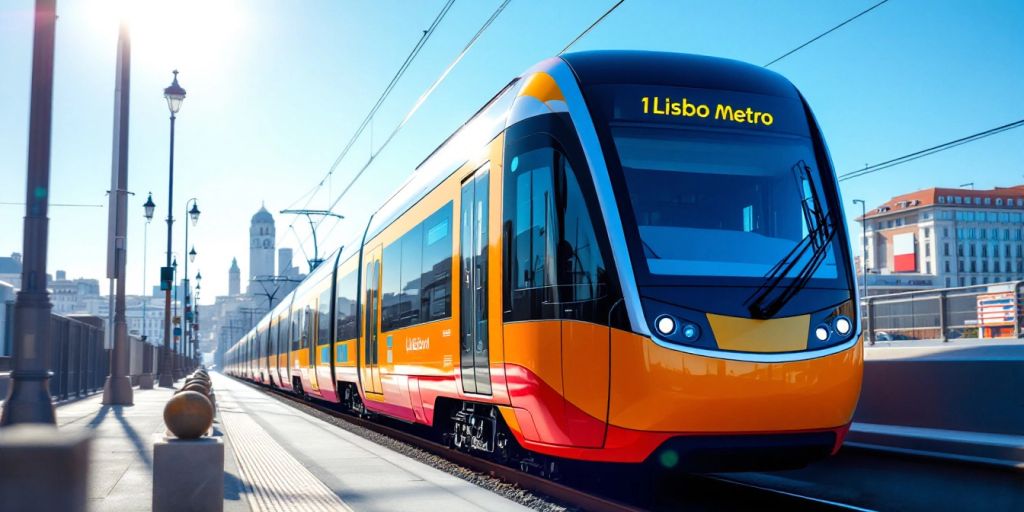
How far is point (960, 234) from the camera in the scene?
399 feet

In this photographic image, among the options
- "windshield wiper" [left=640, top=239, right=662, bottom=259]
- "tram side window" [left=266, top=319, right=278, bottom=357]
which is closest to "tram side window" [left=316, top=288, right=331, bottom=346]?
"tram side window" [left=266, top=319, right=278, bottom=357]

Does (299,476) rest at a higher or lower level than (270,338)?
lower

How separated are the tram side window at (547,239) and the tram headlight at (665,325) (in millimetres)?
481

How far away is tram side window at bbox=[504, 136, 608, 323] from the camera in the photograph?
735 centimetres

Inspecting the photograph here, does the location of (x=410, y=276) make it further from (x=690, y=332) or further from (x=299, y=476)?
(x=690, y=332)

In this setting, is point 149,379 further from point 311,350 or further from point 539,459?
point 539,459

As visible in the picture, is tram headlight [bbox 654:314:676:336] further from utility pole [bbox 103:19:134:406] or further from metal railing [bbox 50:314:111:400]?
metal railing [bbox 50:314:111:400]

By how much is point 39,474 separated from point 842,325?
6253 mm

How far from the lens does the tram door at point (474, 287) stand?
8.95 meters

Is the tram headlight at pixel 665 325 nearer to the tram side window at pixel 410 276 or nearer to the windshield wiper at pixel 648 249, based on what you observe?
the windshield wiper at pixel 648 249

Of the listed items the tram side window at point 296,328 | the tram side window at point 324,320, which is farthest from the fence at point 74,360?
the tram side window at point 324,320

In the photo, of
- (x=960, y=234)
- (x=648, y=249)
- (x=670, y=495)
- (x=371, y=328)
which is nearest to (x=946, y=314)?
(x=670, y=495)

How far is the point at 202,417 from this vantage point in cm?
643

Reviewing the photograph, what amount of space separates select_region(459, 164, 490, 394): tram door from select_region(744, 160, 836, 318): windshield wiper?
2730 mm
